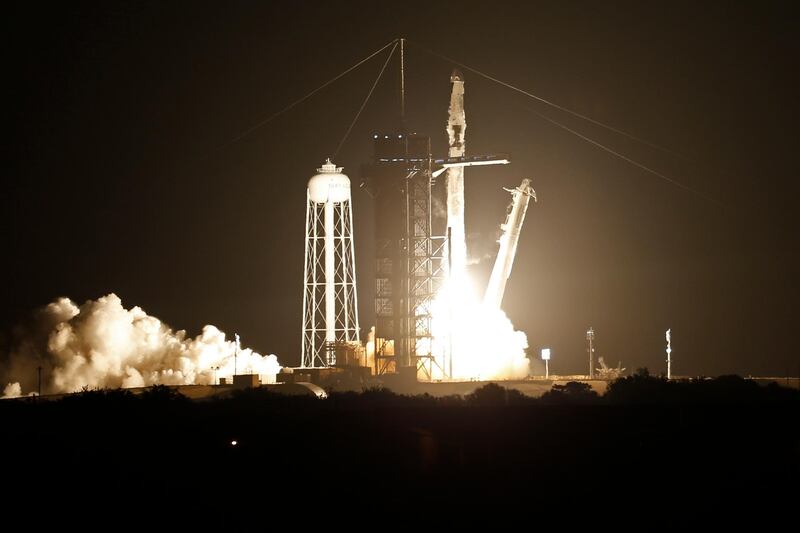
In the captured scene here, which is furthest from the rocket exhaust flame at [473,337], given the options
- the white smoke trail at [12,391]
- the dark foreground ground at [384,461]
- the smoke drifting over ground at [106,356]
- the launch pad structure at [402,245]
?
the white smoke trail at [12,391]

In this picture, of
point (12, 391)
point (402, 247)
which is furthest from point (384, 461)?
point (12, 391)

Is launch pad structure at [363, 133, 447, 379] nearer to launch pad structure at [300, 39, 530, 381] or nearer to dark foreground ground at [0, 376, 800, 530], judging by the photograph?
launch pad structure at [300, 39, 530, 381]

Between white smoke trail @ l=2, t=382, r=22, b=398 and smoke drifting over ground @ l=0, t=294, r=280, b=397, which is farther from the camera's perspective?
smoke drifting over ground @ l=0, t=294, r=280, b=397

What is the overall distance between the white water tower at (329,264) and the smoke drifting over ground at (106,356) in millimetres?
3625

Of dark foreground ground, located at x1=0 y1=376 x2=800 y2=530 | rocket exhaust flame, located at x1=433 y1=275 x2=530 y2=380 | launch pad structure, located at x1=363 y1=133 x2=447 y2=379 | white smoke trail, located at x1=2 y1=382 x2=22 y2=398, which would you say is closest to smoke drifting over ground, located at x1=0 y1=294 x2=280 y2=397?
white smoke trail, located at x1=2 y1=382 x2=22 y2=398

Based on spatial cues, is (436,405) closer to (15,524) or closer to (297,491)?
(297,491)

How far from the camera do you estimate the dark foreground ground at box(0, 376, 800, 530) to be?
1865 inches

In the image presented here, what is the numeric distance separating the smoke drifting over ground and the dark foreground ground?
16.3 metres

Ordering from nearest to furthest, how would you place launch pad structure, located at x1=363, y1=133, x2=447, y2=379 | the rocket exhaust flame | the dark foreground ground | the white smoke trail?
1. the dark foreground ground
2. launch pad structure, located at x1=363, y1=133, x2=447, y2=379
3. the white smoke trail
4. the rocket exhaust flame

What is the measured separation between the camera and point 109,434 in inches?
2172

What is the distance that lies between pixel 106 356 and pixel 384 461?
32.1 meters

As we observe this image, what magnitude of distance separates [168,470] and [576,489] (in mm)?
13294

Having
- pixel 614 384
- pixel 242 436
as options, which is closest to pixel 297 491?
pixel 242 436

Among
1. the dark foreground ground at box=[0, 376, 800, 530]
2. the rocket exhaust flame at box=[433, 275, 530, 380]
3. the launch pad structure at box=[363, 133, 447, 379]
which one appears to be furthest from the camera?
the rocket exhaust flame at box=[433, 275, 530, 380]
